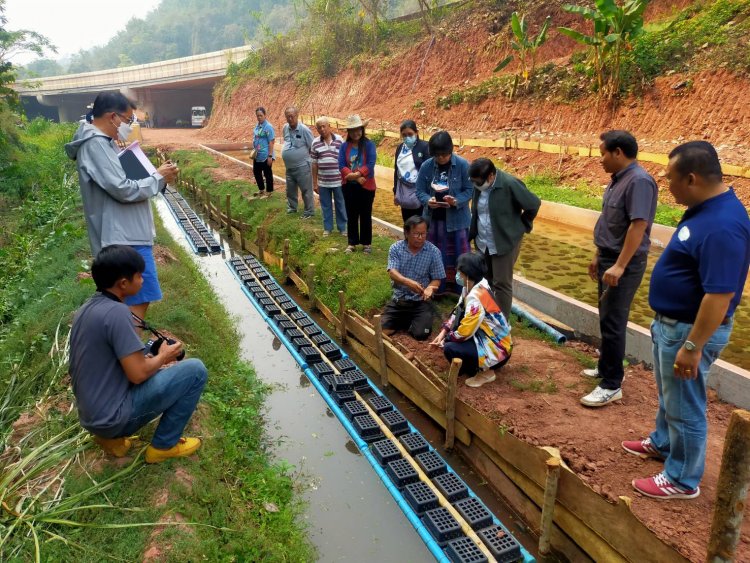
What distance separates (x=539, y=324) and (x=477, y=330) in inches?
62.6

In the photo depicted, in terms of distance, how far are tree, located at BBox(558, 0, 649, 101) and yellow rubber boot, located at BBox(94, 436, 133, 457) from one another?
1299cm

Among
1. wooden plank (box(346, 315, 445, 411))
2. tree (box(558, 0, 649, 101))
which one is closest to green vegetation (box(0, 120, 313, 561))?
wooden plank (box(346, 315, 445, 411))

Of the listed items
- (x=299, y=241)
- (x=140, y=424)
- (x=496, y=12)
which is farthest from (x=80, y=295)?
(x=496, y=12)

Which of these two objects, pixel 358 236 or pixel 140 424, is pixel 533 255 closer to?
pixel 358 236

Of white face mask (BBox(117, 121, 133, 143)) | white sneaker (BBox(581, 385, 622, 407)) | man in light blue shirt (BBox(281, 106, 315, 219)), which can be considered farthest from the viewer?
man in light blue shirt (BBox(281, 106, 315, 219))

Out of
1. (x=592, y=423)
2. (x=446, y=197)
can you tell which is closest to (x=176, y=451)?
(x=592, y=423)

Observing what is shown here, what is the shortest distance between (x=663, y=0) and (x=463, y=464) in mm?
18963

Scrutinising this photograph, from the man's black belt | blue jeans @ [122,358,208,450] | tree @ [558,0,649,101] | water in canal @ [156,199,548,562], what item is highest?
tree @ [558,0,649,101]

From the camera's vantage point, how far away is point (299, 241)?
8.57 m

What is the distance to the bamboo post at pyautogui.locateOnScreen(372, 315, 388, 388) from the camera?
16.7 ft

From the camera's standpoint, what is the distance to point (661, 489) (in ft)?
10.1

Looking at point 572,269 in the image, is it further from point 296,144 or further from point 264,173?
point 264,173

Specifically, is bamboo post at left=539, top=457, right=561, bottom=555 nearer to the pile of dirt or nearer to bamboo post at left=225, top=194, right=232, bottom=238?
the pile of dirt

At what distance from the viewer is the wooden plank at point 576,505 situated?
8.91 feet
